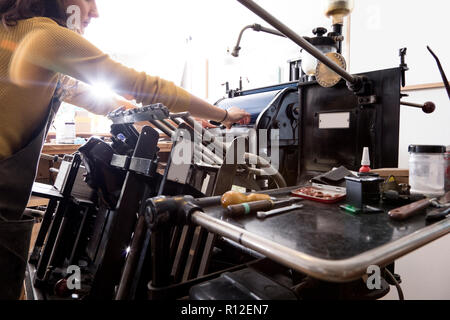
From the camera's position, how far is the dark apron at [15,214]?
0.89 m

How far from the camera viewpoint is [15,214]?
94 centimetres

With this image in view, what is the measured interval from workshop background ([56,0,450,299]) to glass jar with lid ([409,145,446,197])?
0.87 m

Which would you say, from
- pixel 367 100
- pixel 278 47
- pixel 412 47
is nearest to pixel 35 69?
pixel 367 100

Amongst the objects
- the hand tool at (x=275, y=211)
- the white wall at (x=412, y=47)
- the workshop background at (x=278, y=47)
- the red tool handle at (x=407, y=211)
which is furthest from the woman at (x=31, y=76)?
the white wall at (x=412, y=47)

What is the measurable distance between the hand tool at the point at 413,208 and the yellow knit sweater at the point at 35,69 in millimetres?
943

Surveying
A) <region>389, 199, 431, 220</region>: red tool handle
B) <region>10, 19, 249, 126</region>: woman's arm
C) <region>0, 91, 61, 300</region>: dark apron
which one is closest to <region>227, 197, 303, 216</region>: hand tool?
<region>389, 199, 431, 220</region>: red tool handle

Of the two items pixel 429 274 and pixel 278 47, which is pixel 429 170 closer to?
pixel 429 274

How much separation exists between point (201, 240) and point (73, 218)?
0.89m

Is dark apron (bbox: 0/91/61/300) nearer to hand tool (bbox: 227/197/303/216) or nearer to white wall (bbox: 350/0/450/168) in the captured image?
hand tool (bbox: 227/197/303/216)

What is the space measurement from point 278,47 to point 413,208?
9.22 ft

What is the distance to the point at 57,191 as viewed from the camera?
1.47 meters

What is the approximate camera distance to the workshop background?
1.83m

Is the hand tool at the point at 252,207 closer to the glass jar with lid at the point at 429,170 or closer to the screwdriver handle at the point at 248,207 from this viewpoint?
the screwdriver handle at the point at 248,207

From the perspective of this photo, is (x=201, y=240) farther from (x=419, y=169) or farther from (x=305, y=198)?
(x=419, y=169)
